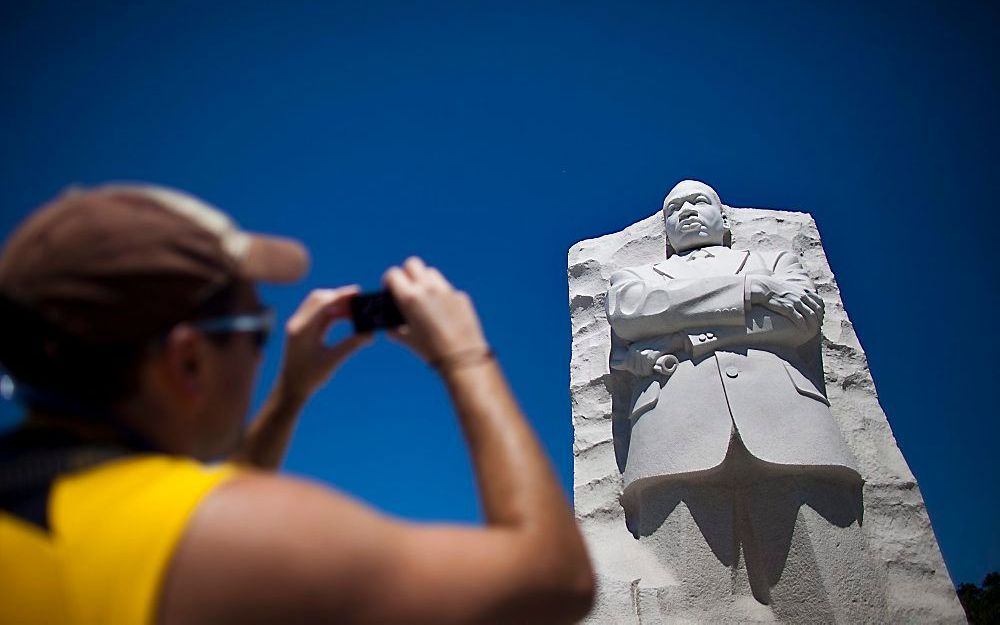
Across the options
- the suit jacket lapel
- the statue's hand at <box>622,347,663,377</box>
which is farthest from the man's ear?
the suit jacket lapel

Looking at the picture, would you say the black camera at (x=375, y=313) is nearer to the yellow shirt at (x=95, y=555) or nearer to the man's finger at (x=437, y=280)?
the man's finger at (x=437, y=280)

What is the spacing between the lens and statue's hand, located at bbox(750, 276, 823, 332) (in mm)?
3943

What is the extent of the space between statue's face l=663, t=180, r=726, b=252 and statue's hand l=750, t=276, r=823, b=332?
2.62 feet

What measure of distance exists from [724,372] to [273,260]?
11.1 ft

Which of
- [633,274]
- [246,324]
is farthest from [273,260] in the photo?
[633,274]

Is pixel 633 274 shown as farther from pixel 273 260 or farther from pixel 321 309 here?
pixel 273 260

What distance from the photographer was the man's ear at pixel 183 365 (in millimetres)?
804

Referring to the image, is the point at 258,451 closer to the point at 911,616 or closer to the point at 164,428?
the point at 164,428

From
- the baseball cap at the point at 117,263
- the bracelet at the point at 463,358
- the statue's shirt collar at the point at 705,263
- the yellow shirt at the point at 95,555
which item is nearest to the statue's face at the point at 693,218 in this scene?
the statue's shirt collar at the point at 705,263

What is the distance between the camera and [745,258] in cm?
437

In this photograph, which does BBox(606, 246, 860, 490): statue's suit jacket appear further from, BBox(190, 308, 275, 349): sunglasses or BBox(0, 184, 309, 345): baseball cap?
BBox(0, 184, 309, 345): baseball cap

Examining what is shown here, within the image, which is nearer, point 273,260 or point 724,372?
point 273,260

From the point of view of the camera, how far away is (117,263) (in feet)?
2.51

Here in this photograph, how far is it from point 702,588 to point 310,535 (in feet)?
11.4
